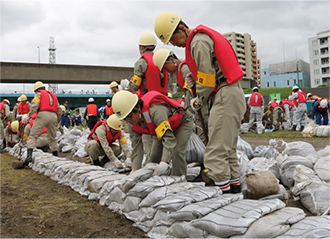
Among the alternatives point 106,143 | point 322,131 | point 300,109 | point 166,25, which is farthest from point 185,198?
point 300,109

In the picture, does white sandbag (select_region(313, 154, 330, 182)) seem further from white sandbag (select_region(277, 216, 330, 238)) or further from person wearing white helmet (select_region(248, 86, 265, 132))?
person wearing white helmet (select_region(248, 86, 265, 132))

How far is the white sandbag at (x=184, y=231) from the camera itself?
1.75 m

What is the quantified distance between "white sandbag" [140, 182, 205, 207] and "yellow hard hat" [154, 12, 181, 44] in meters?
1.37

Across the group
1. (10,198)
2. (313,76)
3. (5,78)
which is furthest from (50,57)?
(10,198)

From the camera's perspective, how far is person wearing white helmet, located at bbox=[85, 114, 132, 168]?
4.70 metres

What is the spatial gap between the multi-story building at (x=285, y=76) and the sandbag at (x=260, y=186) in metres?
52.1

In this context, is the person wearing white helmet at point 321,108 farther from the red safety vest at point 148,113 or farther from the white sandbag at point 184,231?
the white sandbag at point 184,231

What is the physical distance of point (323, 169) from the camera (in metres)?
3.02

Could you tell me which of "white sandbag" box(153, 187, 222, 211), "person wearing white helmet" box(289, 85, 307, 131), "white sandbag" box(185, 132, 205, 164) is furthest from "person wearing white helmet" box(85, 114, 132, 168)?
"person wearing white helmet" box(289, 85, 307, 131)

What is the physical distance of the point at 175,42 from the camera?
2719 mm

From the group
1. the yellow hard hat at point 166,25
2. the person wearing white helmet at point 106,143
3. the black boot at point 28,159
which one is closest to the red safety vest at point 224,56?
the yellow hard hat at point 166,25

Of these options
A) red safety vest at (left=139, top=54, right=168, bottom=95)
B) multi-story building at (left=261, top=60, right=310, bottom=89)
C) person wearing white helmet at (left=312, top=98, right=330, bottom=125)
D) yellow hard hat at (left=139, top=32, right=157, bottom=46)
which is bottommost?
person wearing white helmet at (left=312, top=98, right=330, bottom=125)

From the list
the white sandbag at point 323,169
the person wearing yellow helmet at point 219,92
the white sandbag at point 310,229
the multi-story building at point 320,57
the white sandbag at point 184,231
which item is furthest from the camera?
the multi-story building at point 320,57

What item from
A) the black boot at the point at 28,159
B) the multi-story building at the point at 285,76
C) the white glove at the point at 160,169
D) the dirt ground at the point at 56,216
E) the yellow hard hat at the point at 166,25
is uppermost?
the multi-story building at the point at 285,76
